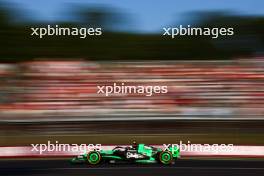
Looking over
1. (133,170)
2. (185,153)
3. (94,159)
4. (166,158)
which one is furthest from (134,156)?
(185,153)

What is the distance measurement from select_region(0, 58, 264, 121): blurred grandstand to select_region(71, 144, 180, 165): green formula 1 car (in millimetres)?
10118

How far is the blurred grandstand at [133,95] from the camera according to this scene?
81.1 feet

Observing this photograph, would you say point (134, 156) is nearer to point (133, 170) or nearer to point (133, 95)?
point (133, 170)

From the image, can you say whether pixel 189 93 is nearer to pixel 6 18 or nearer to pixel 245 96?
pixel 245 96

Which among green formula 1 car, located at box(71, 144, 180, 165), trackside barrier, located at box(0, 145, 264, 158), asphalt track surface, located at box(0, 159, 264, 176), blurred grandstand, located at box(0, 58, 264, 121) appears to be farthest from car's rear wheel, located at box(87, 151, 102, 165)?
blurred grandstand, located at box(0, 58, 264, 121)

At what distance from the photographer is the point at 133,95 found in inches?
1010

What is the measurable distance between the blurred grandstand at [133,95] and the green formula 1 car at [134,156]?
10.1 meters

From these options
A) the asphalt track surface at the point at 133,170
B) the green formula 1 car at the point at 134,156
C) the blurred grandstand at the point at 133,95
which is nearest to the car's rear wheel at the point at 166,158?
the green formula 1 car at the point at 134,156

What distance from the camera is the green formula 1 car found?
14.2 meters

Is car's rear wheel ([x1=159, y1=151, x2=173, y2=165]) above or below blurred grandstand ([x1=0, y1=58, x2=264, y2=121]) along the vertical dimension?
below

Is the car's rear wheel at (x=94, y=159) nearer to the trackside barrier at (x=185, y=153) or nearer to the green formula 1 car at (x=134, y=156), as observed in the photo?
the green formula 1 car at (x=134, y=156)

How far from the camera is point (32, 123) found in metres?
24.5

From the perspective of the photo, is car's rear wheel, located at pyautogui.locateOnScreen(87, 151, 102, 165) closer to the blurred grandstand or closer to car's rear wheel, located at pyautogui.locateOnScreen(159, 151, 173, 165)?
car's rear wheel, located at pyautogui.locateOnScreen(159, 151, 173, 165)

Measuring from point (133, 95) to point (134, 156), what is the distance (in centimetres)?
1150
